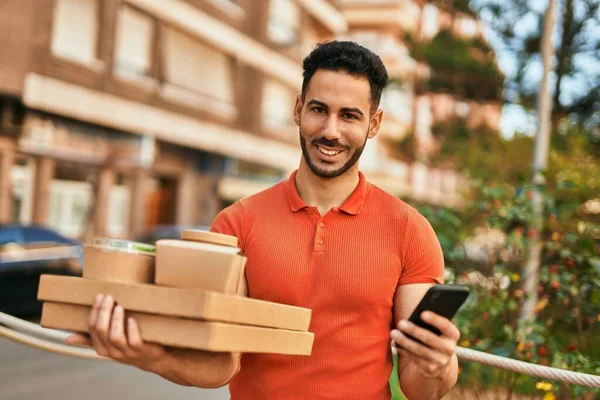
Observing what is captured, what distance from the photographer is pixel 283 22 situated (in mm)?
27281

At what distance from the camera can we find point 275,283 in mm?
2115

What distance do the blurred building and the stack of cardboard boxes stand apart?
9.45 meters

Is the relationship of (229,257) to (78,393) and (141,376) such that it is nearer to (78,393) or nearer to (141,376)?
(78,393)

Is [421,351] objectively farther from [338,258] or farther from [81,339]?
[81,339]

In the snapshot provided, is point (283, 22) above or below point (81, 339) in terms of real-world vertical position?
above

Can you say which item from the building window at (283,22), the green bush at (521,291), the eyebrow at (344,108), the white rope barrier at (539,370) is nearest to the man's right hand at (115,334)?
the eyebrow at (344,108)

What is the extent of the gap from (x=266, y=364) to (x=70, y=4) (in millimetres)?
17138

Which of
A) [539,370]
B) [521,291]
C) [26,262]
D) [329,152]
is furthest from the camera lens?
[26,262]

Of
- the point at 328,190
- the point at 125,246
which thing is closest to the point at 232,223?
the point at 328,190

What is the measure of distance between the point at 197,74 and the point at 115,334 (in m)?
22.0

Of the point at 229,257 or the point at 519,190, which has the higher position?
the point at 519,190

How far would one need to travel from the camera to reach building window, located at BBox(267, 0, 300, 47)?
1044 inches

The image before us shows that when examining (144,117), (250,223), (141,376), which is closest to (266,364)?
(250,223)

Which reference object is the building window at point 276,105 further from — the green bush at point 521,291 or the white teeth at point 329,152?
the white teeth at point 329,152
